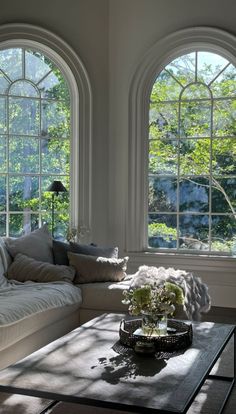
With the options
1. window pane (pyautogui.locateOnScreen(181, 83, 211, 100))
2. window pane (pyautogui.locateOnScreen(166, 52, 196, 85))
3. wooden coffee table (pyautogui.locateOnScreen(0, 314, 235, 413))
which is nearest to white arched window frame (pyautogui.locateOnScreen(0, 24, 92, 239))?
window pane (pyautogui.locateOnScreen(166, 52, 196, 85))

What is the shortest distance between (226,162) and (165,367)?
391cm

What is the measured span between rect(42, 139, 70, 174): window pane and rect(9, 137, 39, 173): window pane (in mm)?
99

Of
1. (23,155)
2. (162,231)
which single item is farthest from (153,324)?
(23,155)

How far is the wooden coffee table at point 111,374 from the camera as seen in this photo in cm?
250

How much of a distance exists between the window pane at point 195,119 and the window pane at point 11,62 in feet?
6.42

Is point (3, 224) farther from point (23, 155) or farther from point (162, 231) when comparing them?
point (162, 231)

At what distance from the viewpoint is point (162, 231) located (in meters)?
6.76

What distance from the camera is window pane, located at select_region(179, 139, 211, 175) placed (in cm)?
656

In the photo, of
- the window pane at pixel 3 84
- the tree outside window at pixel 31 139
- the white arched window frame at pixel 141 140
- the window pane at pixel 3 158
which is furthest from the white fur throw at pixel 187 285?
the window pane at pixel 3 84

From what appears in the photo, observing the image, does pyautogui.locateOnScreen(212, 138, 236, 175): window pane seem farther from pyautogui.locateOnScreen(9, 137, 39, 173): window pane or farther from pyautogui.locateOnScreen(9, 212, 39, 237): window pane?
pyautogui.locateOnScreen(9, 212, 39, 237): window pane

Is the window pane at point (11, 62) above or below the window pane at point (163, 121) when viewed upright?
above

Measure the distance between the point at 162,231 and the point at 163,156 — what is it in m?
0.90

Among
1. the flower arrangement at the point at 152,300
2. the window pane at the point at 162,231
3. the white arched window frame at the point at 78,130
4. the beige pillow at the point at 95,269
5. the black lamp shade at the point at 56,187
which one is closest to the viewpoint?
the flower arrangement at the point at 152,300

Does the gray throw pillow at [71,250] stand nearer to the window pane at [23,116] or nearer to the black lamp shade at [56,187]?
the black lamp shade at [56,187]
